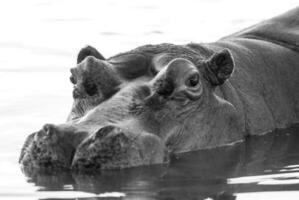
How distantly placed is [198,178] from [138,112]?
3.01ft

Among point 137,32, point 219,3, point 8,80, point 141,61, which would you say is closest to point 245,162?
point 141,61

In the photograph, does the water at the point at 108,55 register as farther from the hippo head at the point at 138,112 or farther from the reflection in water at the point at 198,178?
the hippo head at the point at 138,112

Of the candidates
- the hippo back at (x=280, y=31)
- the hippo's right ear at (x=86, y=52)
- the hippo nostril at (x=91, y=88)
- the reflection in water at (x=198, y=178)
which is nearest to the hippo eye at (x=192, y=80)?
the reflection in water at (x=198, y=178)

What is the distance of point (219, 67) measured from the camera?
40.1 feet

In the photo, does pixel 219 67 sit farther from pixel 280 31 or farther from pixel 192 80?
pixel 280 31

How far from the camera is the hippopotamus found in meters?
10.9

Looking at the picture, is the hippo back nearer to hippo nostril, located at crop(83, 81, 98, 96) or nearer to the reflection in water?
the reflection in water

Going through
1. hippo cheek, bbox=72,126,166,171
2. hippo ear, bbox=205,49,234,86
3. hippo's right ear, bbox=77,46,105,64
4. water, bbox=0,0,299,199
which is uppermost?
hippo's right ear, bbox=77,46,105,64

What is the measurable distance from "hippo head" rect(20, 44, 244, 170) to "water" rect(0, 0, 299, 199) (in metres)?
0.15

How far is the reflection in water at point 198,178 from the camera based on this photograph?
10367 mm

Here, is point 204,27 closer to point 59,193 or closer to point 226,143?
point 226,143

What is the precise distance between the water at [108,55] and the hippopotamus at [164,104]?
141mm

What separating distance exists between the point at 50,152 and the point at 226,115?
2.12 meters

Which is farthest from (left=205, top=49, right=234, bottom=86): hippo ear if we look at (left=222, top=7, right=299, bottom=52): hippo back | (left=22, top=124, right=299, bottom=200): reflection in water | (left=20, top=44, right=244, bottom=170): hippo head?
(left=222, top=7, right=299, bottom=52): hippo back
